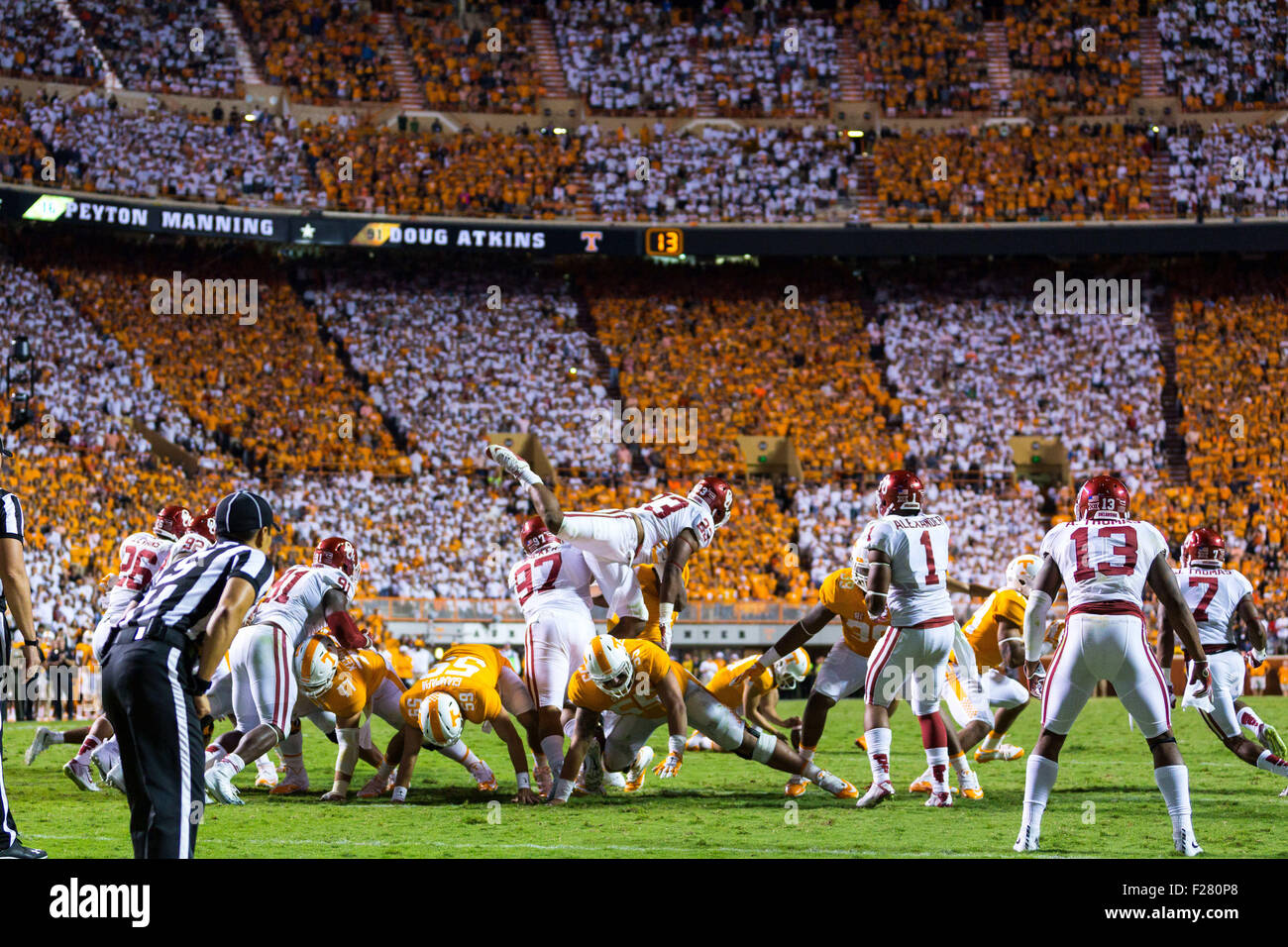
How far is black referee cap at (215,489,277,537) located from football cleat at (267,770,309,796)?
5611 millimetres

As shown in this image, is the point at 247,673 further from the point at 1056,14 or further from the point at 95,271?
the point at 1056,14

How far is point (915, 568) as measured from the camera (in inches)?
411

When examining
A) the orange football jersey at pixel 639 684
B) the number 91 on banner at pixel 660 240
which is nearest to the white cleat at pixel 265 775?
the orange football jersey at pixel 639 684

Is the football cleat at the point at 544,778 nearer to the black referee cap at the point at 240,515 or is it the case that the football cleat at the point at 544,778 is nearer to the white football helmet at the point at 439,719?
the white football helmet at the point at 439,719

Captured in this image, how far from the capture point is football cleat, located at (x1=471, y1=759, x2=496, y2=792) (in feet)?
37.8

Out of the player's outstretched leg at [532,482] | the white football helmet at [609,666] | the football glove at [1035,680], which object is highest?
the player's outstretched leg at [532,482]

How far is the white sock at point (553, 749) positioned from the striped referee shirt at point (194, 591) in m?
5.36

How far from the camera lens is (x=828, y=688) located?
12047 millimetres

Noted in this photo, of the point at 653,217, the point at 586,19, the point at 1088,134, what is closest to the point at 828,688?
the point at 653,217

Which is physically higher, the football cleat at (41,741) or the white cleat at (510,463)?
the white cleat at (510,463)

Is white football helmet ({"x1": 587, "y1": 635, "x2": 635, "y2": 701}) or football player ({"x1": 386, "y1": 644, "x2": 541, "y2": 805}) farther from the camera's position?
football player ({"x1": 386, "y1": 644, "x2": 541, "y2": 805})

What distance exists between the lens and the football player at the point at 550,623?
1162 centimetres

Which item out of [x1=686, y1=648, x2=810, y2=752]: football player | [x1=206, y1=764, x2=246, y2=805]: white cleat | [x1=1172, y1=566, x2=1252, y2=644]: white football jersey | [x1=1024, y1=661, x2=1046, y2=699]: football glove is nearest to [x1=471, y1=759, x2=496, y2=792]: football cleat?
[x1=206, y1=764, x2=246, y2=805]: white cleat

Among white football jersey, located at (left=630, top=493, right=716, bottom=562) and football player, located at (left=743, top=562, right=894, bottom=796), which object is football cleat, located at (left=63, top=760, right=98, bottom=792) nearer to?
white football jersey, located at (left=630, top=493, right=716, bottom=562)
